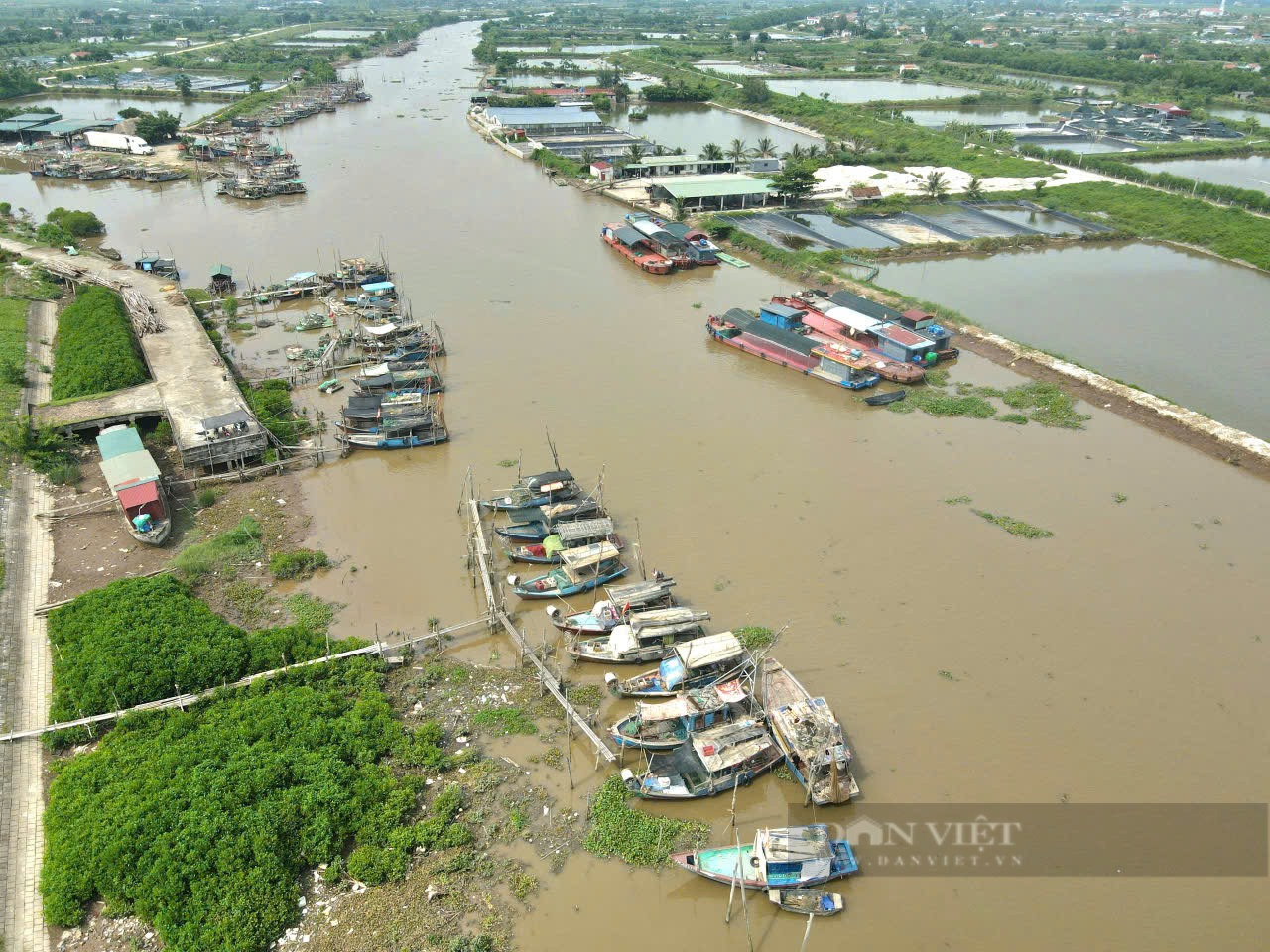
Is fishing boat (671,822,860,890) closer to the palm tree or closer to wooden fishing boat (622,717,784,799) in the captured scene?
wooden fishing boat (622,717,784,799)

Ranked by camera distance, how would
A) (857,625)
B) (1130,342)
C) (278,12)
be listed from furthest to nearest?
(278,12) → (1130,342) → (857,625)

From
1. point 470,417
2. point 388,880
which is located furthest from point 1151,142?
point 388,880

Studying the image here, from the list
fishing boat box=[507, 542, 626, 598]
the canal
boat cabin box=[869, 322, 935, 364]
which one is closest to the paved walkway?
fishing boat box=[507, 542, 626, 598]

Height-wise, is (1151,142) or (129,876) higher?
(1151,142)

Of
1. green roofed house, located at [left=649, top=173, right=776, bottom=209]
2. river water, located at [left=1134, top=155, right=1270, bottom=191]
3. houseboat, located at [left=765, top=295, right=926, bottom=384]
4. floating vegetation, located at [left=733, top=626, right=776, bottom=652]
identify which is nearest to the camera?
floating vegetation, located at [left=733, top=626, right=776, bottom=652]

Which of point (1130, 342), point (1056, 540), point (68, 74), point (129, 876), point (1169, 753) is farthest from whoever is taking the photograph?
point (68, 74)

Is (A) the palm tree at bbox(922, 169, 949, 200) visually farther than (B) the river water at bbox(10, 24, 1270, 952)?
Answer: Yes

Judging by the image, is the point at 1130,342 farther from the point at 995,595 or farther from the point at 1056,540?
the point at 995,595
